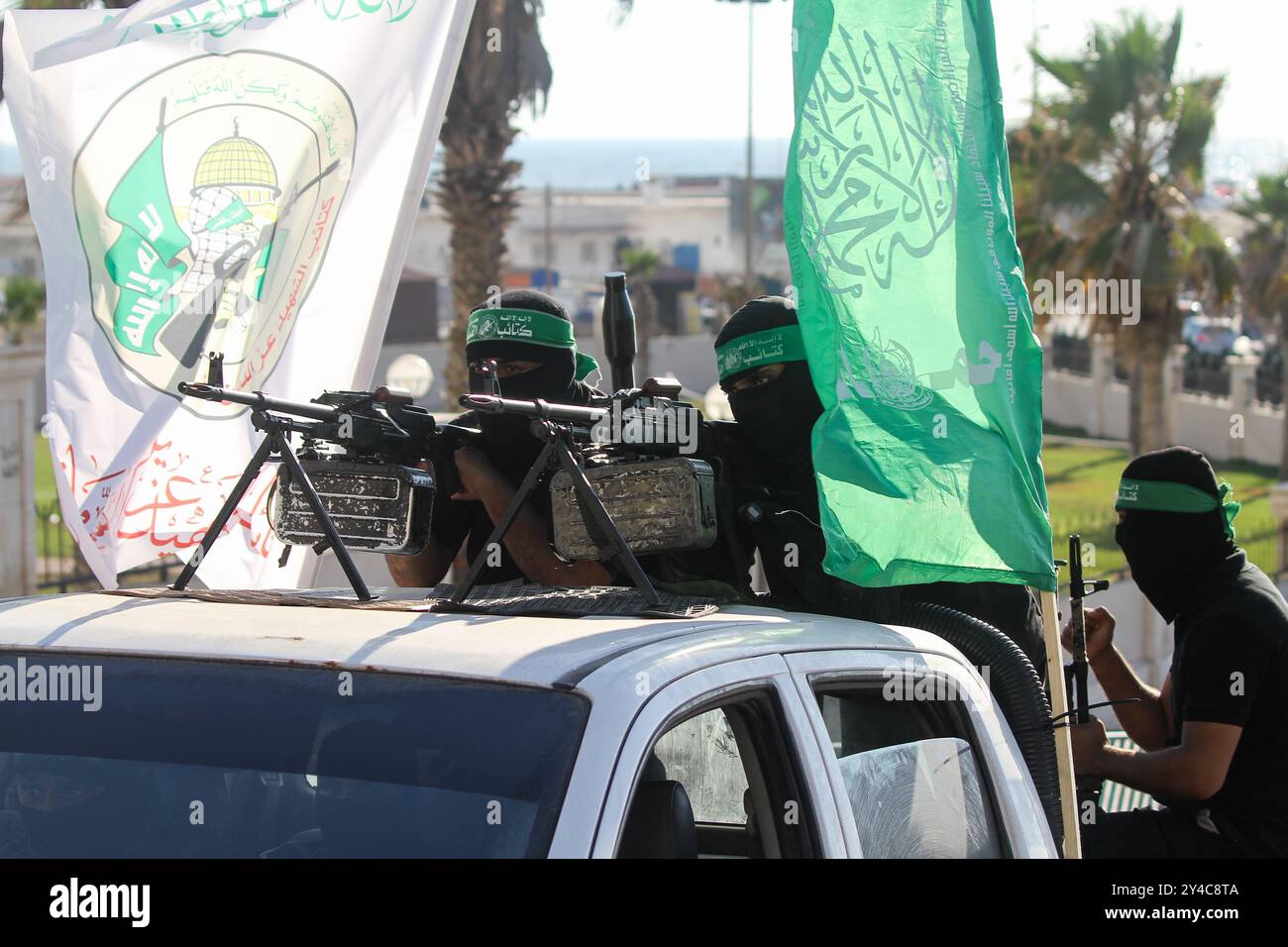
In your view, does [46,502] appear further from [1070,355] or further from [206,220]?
[1070,355]

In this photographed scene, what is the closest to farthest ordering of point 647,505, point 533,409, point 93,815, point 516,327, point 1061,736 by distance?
1. point 93,815
2. point 533,409
3. point 647,505
4. point 1061,736
5. point 516,327

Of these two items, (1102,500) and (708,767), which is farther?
(1102,500)

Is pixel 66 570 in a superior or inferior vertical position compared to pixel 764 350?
inferior

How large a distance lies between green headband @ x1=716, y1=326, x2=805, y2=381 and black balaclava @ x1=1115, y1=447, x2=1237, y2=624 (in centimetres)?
94

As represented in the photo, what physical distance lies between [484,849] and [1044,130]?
2467cm

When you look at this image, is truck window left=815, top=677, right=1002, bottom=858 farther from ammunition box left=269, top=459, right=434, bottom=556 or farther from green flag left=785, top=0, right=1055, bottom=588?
ammunition box left=269, top=459, right=434, bottom=556

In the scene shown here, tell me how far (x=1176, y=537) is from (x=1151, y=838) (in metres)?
0.79

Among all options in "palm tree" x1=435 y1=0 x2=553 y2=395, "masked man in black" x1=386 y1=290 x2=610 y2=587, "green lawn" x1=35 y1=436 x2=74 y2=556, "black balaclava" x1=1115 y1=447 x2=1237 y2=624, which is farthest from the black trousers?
"palm tree" x1=435 y1=0 x2=553 y2=395

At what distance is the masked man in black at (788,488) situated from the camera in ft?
11.7

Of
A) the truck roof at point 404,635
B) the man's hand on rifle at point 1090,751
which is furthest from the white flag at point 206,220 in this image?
the man's hand on rifle at point 1090,751

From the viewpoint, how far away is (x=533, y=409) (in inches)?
115

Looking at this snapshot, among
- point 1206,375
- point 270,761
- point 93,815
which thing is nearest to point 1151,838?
point 270,761

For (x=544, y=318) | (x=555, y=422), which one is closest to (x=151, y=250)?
(x=544, y=318)
